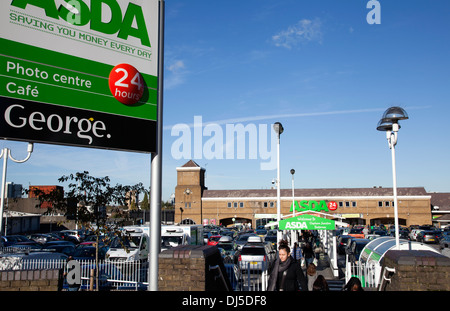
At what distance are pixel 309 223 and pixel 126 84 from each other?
12.2m

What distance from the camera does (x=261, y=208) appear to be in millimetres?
79312

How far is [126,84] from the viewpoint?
761 centimetres

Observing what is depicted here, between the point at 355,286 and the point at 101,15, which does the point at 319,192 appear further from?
the point at 101,15

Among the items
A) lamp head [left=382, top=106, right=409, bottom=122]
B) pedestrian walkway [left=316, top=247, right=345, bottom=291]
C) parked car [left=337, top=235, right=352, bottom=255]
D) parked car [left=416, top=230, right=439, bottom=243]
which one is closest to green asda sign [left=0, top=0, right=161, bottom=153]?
lamp head [left=382, top=106, right=409, bottom=122]

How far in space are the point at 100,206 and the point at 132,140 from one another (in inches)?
295

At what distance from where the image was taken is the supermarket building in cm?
7419

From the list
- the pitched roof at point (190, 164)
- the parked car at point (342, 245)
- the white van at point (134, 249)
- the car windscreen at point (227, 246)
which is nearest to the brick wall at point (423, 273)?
the white van at point (134, 249)

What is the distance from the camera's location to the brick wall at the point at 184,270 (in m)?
6.98

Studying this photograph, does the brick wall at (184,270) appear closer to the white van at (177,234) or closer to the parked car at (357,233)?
the white van at (177,234)

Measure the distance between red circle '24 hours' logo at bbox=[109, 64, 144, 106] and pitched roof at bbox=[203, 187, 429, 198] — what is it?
73.5 meters

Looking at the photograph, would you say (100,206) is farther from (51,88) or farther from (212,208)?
(212,208)

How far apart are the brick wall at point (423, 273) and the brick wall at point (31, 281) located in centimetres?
619

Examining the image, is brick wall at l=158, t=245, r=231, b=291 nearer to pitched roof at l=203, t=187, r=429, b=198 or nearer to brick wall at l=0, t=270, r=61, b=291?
brick wall at l=0, t=270, r=61, b=291
